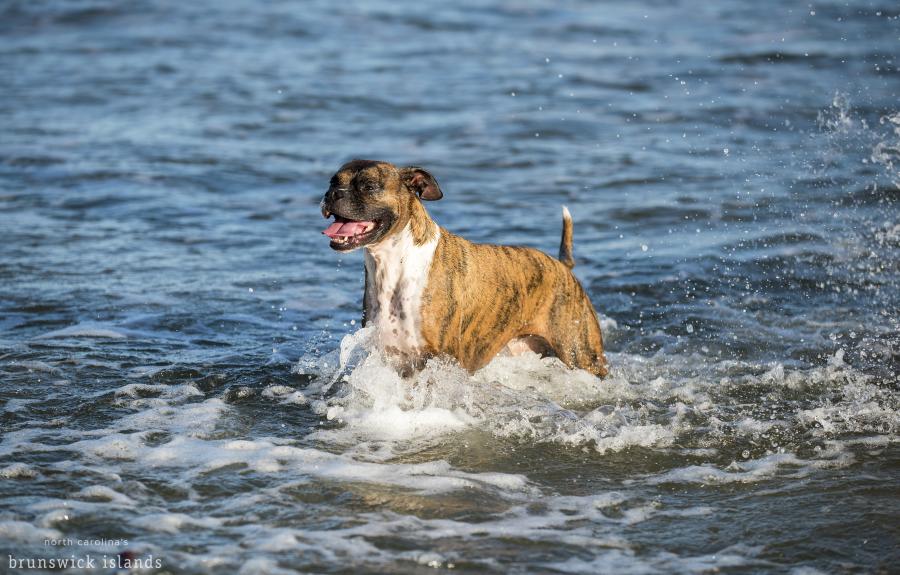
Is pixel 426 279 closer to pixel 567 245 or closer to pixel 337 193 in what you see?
pixel 337 193

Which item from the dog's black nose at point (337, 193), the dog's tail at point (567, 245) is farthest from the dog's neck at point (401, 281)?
the dog's tail at point (567, 245)

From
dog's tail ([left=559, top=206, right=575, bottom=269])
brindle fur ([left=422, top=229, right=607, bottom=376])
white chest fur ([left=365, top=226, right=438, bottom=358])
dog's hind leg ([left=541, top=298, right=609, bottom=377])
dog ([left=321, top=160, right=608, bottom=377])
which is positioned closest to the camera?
dog ([left=321, top=160, right=608, bottom=377])

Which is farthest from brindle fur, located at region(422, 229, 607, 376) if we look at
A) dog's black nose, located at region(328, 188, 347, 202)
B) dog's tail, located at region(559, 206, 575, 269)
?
dog's black nose, located at region(328, 188, 347, 202)

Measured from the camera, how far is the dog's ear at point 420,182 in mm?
6180

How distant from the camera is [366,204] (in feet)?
19.5

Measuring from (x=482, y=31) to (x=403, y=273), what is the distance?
1609cm

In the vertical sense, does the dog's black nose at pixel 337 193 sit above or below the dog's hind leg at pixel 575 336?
above

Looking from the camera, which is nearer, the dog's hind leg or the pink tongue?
the pink tongue

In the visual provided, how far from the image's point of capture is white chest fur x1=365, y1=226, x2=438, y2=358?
613 centimetres

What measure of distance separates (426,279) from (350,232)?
0.51 m

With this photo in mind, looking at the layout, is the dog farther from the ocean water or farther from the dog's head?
the ocean water

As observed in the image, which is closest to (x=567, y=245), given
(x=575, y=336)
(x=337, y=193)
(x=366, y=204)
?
(x=575, y=336)

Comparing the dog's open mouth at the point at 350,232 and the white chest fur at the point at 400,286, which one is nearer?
the dog's open mouth at the point at 350,232

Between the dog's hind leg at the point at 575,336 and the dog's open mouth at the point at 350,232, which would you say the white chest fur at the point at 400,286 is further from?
the dog's hind leg at the point at 575,336
